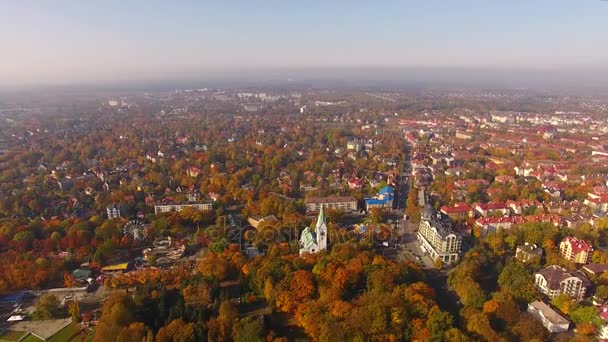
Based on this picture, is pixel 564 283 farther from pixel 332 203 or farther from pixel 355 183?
pixel 355 183

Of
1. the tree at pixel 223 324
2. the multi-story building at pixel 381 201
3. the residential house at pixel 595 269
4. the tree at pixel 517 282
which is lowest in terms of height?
the multi-story building at pixel 381 201

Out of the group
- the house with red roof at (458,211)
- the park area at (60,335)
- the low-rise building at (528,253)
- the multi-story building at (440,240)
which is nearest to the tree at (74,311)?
the park area at (60,335)

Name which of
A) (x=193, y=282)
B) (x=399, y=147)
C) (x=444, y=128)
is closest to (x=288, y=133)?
(x=399, y=147)

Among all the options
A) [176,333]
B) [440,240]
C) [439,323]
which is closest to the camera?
Answer: [176,333]

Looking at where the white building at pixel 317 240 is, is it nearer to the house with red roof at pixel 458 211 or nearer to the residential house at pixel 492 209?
the house with red roof at pixel 458 211

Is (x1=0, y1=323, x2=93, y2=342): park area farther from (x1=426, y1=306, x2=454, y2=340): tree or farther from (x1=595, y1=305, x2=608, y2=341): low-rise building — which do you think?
(x1=595, y1=305, x2=608, y2=341): low-rise building

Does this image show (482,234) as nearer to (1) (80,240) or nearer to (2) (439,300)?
(2) (439,300)

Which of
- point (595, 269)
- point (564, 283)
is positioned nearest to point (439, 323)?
point (564, 283)
